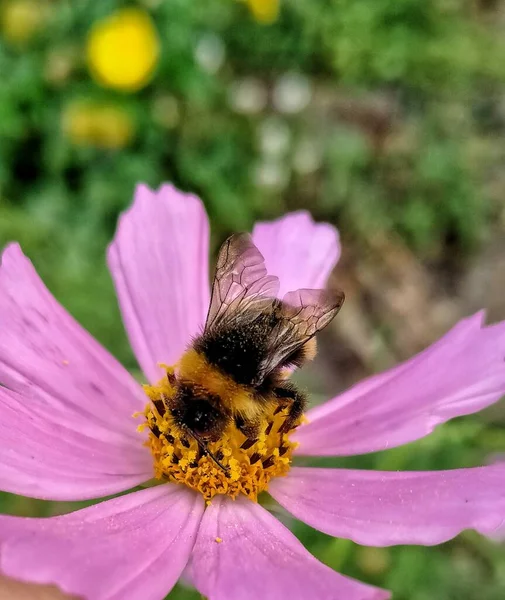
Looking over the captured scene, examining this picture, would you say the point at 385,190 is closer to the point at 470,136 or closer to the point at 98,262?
the point at 470,136

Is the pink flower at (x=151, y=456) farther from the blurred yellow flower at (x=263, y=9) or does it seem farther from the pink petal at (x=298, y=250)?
the blurred yellow flower at (x=263, y=9)

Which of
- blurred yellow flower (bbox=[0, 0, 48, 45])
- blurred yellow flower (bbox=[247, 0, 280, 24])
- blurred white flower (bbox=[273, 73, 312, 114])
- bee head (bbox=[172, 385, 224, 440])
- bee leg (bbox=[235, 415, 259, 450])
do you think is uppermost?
blurred yellow flower (bbox=[0, 0, 48, 45])

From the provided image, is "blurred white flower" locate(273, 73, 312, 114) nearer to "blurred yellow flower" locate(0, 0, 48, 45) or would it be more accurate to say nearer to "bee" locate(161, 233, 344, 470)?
"blurred yellow flower" locate(0, 0, 48, 45)

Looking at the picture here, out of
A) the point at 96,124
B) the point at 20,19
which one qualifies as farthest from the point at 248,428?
the point at 20,19

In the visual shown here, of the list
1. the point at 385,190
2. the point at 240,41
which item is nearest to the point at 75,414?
the point at 385,190

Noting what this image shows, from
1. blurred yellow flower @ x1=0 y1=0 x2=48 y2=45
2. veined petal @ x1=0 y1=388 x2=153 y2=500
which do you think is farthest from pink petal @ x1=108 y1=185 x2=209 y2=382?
blurred yellow flower @ x1=0 y1=0 x2=48 y2=45

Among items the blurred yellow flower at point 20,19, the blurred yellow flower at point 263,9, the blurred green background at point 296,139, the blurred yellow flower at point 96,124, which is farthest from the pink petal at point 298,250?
the blurred yellow flower at point 263,9
